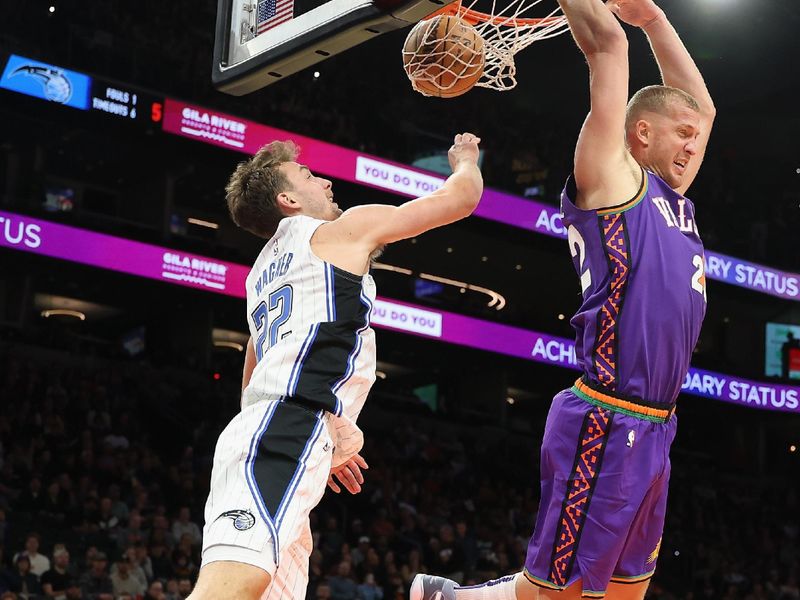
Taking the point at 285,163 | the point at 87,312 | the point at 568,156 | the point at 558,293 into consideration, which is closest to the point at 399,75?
the point at 568,156

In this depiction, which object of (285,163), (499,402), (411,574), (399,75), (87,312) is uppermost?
(399,75)

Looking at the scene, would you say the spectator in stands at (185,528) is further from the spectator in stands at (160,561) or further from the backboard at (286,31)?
the backboard at (286,31)

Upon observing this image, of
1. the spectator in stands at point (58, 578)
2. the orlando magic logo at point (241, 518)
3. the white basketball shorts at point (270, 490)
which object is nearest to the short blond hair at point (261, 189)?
the white basketball shorts at point (270, 490)

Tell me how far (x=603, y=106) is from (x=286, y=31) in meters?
1.97

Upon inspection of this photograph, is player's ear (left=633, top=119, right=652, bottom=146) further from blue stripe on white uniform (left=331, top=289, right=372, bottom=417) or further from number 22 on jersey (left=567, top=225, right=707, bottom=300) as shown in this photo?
blue stripe on white uniform (left=331, top=289, right=372, bottom=417)

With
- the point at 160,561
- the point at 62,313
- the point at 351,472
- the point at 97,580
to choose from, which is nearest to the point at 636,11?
the point at 351,472

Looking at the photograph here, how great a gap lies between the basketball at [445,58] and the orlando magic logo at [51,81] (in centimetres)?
1340

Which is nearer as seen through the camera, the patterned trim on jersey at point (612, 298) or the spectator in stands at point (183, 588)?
the patterned trim on jersey at point (612, 298)

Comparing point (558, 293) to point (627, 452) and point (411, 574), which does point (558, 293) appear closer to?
point (411, 574)

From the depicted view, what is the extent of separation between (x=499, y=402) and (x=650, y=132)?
2202 centimetres

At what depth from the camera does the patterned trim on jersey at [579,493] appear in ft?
12.7

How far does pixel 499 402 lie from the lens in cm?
2597

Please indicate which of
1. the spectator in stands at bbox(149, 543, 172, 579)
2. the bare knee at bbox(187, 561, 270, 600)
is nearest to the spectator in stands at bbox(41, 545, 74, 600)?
the spectator in stands at bbox(149, 543, 172, 579)

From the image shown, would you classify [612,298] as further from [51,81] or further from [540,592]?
[51,81]
